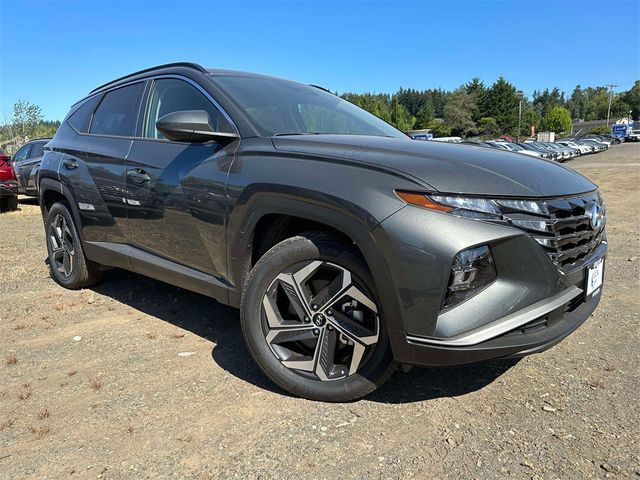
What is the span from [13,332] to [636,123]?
431 ft

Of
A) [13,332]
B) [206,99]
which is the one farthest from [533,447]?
[13,332]

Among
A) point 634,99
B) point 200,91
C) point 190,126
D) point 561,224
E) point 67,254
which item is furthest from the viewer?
point 634,99

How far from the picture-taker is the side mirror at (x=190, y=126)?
8.80 feet

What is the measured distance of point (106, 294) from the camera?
14.7 feet

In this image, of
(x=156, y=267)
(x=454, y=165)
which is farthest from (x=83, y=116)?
(x=454, y=165)

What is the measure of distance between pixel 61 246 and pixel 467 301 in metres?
3.90

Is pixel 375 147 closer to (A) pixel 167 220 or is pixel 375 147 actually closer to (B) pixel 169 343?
(A) pixel 167 220

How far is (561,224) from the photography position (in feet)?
7.14

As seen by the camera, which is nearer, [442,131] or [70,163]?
[70,163]

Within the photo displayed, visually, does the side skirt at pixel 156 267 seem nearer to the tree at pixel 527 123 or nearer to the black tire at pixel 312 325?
the black tire at pixel 312 325

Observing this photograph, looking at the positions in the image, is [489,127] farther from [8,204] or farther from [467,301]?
[467,301]

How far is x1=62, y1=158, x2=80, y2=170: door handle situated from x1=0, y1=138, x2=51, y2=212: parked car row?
5691 mm

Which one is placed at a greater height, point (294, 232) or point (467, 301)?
point (294, 232)

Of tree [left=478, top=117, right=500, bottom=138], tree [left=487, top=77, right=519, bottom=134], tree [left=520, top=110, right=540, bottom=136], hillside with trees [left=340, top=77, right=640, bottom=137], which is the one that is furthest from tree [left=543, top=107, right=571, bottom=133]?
tree [left=478, top=117, right=500, bottom=138]
